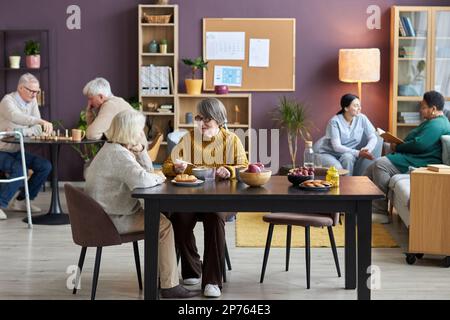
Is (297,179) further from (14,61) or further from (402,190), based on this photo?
(14,61)

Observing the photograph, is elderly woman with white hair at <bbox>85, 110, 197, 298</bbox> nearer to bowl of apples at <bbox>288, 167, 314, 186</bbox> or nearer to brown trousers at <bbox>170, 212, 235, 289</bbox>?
brown trousers at <bbox>170, 212, 235, 289</bbox>

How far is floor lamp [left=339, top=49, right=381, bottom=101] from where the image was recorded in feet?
28.2

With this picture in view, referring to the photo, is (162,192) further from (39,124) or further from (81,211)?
(39,124)

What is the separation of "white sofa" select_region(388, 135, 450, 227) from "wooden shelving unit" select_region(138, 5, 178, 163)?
2775mm

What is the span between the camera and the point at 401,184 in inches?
267

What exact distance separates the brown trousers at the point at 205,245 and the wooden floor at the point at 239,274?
0.19 m

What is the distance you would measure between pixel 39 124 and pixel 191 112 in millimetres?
2066

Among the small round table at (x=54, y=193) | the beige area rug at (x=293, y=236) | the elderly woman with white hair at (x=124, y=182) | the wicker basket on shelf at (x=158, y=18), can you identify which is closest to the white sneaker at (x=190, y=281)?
the elderly woman with white hair at (x=124, y=182)

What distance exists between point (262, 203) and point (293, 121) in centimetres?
458

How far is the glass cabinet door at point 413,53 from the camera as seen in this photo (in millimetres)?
8719

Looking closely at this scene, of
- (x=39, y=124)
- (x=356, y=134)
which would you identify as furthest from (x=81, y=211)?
(x=356, y=134)

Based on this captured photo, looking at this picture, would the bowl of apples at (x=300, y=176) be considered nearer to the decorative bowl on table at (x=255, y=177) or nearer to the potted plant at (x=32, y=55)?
the decorative bowl on table at (x=255, y=177)

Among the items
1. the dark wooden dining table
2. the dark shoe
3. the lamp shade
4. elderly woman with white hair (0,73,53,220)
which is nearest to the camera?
the dark wooden dining table

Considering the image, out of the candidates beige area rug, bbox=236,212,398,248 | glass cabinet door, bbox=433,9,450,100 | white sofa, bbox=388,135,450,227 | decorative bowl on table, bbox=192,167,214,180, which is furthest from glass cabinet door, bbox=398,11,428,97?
decorative bowl on table, bbox=192,167,214,180
